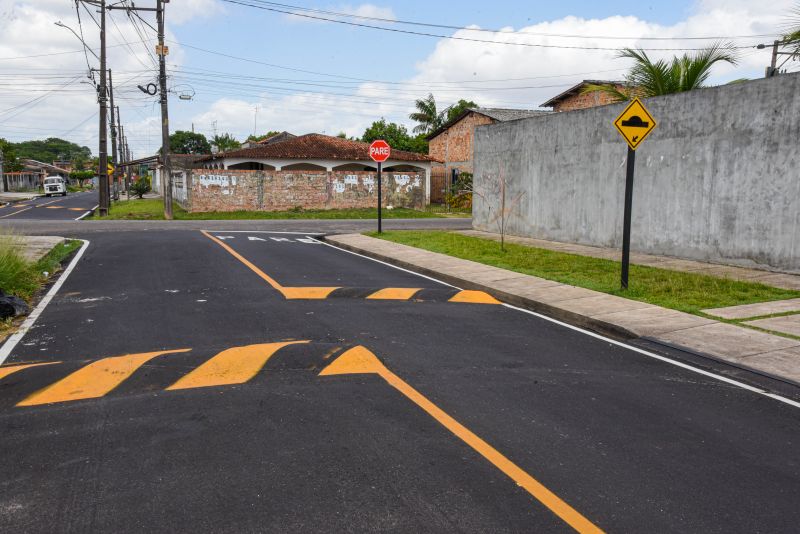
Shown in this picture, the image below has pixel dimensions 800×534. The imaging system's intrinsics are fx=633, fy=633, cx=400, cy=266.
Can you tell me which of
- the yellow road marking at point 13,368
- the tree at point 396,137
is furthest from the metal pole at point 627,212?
the tree at point 396,137

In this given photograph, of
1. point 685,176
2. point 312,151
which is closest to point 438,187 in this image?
point 312,151

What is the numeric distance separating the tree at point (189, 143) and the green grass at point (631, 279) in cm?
10306

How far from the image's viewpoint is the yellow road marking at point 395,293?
9.69 m

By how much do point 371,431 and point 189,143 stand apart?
116 metres

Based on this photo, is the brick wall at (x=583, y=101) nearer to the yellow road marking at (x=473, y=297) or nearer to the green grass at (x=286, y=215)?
the green grass at (x=286, y=215)

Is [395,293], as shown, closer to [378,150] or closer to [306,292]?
[306,292]

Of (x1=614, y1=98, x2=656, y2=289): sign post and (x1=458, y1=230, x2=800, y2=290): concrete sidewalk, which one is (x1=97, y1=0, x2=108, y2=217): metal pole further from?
(x1=614, y1=98, x2=656, y2=289): sign post

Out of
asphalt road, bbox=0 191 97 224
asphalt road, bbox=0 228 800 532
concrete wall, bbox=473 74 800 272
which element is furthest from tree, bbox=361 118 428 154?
asphalt road, bbox=0 228 800 532

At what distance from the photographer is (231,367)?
236 inches

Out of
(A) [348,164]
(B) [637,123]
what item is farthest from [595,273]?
(A) [348,164]

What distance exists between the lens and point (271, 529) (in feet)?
10.8

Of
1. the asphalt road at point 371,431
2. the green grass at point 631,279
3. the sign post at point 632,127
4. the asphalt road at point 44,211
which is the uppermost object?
the sign post at point 632,127

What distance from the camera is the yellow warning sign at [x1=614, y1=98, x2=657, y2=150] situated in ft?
31.6

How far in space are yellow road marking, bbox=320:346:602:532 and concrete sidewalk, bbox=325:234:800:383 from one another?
130 inches
